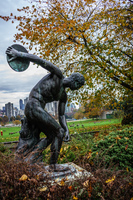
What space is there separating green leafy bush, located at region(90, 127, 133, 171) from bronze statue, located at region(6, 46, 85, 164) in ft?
4.49

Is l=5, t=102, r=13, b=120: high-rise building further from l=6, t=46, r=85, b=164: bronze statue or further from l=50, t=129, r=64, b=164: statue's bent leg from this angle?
l=50, t=129, r=64, b=164: statue's bent leg

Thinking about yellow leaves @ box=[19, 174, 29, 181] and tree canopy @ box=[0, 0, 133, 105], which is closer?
yellow leaves @ box=[19, 174, 29, 181]

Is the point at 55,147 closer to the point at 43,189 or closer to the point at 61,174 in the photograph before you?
the point at 61,174

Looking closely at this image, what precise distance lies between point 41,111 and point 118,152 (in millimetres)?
2665

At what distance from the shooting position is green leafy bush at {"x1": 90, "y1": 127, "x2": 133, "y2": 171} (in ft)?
14.5

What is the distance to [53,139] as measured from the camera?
346 cm

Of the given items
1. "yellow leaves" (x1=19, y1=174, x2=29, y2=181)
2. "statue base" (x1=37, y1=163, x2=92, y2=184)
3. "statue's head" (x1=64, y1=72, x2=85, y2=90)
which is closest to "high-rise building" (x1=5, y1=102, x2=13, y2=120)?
"statue's head" (x1=64, y1=72, x2=85, y2=90)

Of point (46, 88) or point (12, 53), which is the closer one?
point (12, 53)

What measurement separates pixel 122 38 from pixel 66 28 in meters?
3.42

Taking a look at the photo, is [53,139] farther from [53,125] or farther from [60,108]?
[60,108]

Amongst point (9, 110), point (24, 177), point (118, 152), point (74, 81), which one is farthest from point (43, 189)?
point (9, 110)

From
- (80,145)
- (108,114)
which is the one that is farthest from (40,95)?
(108,114)

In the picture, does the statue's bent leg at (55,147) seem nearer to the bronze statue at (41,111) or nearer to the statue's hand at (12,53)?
the bronze statue at (41,111)

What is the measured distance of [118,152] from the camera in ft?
15.1
